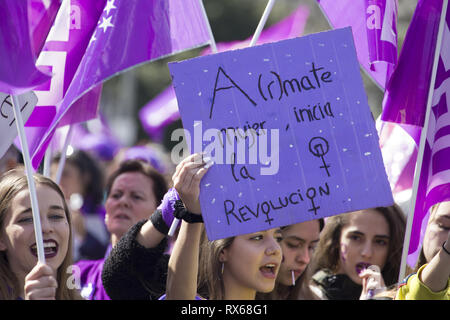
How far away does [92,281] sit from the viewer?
470 centimetres

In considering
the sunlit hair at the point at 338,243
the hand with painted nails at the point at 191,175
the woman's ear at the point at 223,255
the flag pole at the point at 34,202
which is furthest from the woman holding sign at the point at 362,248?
the flag pole at the point at 34,202

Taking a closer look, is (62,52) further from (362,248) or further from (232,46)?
(232,46)

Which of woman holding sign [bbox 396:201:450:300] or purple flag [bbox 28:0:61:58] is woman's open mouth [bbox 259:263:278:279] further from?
purple flag [bbox 28:0:61:58]

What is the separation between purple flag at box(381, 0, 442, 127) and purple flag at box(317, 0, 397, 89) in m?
0.08

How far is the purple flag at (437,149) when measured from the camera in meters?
3.96

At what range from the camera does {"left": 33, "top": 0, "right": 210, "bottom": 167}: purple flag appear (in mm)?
4129

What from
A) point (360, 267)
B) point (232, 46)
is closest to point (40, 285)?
point (360, 267)

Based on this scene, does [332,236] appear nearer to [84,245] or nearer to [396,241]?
[396,241]

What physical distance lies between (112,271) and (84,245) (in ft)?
10.5

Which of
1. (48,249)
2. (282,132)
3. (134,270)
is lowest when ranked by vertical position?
(134,270)

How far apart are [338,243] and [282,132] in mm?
2026

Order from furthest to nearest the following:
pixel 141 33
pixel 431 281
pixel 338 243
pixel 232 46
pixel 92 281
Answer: pixel 232 46 → pixel 338 243 → pixel 92 281 → pixel 141 33 → pixel 431 281

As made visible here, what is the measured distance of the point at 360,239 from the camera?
5.01 metres

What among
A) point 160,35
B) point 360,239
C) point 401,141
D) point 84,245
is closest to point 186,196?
point 160,35
